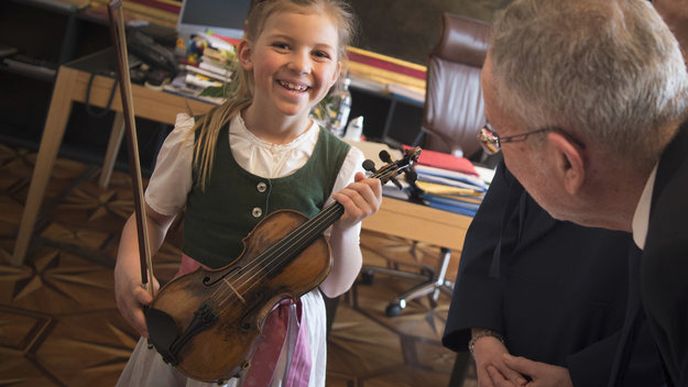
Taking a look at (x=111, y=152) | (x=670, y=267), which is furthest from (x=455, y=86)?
(x=670, y=267)

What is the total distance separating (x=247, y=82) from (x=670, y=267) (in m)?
1.04

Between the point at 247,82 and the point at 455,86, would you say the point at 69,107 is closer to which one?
the point at 247,82

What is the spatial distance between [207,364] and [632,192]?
27.8 inches

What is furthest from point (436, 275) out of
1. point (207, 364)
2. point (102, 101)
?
point (207, 364)

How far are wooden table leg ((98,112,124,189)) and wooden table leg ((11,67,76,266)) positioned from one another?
3.11 ft

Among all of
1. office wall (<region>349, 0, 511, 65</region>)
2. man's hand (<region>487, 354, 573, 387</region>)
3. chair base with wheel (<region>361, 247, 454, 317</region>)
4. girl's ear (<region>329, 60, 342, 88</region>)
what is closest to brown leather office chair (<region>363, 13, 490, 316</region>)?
chair base with wheel (<region>361, 247, 454, 317</region>)

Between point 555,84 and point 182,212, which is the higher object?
point 555,84

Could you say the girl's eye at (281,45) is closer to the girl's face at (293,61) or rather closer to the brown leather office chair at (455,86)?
the girl's face at (293,61)

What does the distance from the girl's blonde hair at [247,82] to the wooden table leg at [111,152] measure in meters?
2.24

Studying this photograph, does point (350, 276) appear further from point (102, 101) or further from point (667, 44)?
point (102, 101)

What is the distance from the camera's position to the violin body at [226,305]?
1.14 m

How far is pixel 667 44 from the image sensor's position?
0.81 meters

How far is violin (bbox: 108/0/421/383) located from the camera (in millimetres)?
1138

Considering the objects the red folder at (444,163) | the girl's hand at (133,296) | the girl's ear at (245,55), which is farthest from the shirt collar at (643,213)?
the red folder at (444,163)
